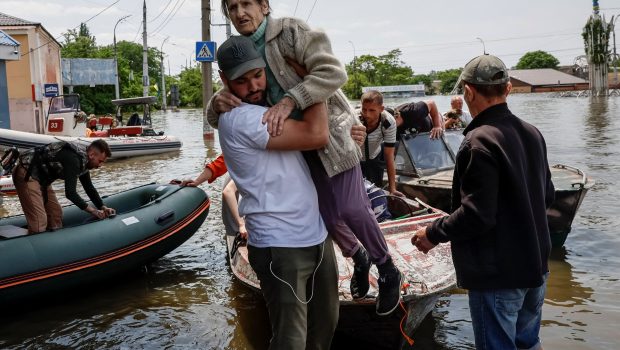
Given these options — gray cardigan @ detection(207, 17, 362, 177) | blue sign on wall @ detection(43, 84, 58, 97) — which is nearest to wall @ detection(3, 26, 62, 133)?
blue sign on wall @ detection(43, 84, 58, 97)

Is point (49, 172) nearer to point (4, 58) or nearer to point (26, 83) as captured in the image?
point (4, 58)

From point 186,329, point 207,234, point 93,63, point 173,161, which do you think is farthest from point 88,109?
point 186,329

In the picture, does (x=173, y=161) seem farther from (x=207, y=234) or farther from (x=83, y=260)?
(x=83, y=260)

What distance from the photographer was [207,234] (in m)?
9.84

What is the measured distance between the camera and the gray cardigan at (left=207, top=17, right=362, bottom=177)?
270 centimetres

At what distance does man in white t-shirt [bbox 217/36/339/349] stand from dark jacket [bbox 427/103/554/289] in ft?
2.29

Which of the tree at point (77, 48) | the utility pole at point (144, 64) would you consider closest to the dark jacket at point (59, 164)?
the utility pole at point (144, 64)

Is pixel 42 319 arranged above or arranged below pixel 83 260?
below

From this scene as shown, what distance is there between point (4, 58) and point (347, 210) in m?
20.4

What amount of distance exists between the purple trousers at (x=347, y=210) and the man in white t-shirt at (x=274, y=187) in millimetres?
122

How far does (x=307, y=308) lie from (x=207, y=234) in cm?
705

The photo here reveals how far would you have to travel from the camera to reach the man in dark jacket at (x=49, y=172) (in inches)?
263

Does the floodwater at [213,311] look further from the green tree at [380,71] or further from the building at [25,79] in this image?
the green tree at [380,71]

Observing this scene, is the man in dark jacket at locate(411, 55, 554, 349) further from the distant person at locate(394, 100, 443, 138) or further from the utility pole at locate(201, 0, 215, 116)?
the utility pole at locate(201, 0, 215, 116)
